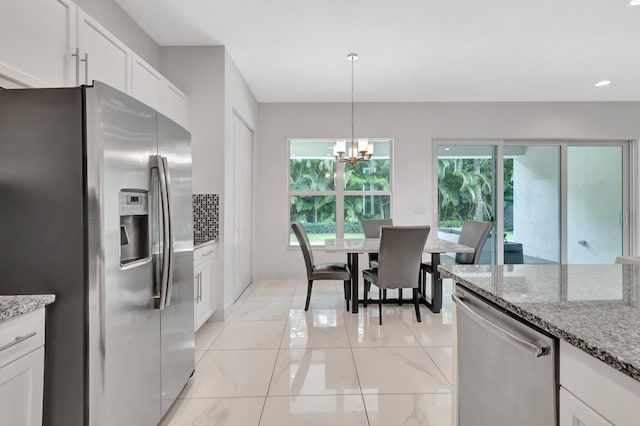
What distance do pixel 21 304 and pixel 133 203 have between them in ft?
1.79

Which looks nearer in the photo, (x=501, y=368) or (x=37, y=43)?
(x=501, y=368)

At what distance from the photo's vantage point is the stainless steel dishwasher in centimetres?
82

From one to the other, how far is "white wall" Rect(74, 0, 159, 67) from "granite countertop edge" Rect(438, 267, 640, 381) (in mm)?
3094

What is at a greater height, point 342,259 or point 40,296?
point 40,296

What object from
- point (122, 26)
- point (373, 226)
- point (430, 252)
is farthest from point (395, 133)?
point (122, 26)

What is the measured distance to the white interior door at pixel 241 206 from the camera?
3.84 m

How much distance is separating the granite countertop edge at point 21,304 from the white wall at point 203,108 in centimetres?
218

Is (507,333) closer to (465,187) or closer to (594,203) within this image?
(465,187)

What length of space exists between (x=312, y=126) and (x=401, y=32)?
2292 millimetres

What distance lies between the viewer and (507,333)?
94 centimetres

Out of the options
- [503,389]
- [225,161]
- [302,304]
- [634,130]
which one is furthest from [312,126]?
[634,130]

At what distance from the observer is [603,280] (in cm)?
124

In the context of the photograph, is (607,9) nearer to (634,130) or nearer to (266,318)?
(634,130)

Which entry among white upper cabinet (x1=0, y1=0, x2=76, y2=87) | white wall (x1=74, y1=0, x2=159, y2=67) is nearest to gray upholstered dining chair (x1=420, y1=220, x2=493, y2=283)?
white upper cabinet (x1=0, y1=0, x2=76, y2=87)
